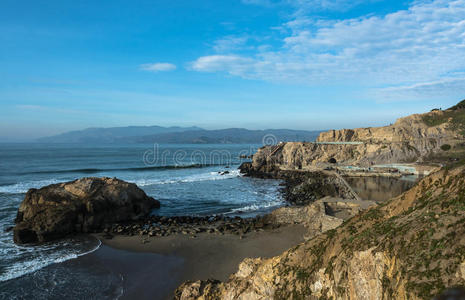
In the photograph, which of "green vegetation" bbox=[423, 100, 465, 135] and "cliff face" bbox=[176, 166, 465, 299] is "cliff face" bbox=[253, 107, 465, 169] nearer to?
"green vegetation" bbox=[423, 100, 465, 135]

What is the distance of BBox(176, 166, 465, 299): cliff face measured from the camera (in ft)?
17.0

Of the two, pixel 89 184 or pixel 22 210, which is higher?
pixel 89 184

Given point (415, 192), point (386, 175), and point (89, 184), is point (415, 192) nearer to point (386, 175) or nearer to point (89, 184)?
point (89, 184)

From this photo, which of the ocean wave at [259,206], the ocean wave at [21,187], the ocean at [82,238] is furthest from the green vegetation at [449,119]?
the ocean wave at [21,187]

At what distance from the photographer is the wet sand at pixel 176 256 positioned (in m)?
15.2

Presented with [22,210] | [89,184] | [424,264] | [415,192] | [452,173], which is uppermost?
[452,173]

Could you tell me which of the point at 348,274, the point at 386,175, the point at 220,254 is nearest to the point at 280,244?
the point at 220,254

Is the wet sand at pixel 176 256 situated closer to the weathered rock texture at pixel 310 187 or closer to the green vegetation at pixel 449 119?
the weathered rock texture at pixel 310 187

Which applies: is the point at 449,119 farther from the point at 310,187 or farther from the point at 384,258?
the point at 384,258

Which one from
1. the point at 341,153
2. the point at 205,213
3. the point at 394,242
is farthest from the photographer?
the point at 341,153

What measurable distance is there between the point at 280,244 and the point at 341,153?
50757 mm

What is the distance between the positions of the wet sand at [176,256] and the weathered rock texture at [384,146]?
40.7 meters

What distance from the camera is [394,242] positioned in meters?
6.17

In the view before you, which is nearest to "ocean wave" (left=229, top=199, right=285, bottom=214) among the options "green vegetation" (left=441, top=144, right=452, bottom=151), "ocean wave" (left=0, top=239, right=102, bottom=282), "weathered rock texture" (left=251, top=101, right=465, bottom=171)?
"ocean wave" (left=0, top=239, right=102, bottom=282)
